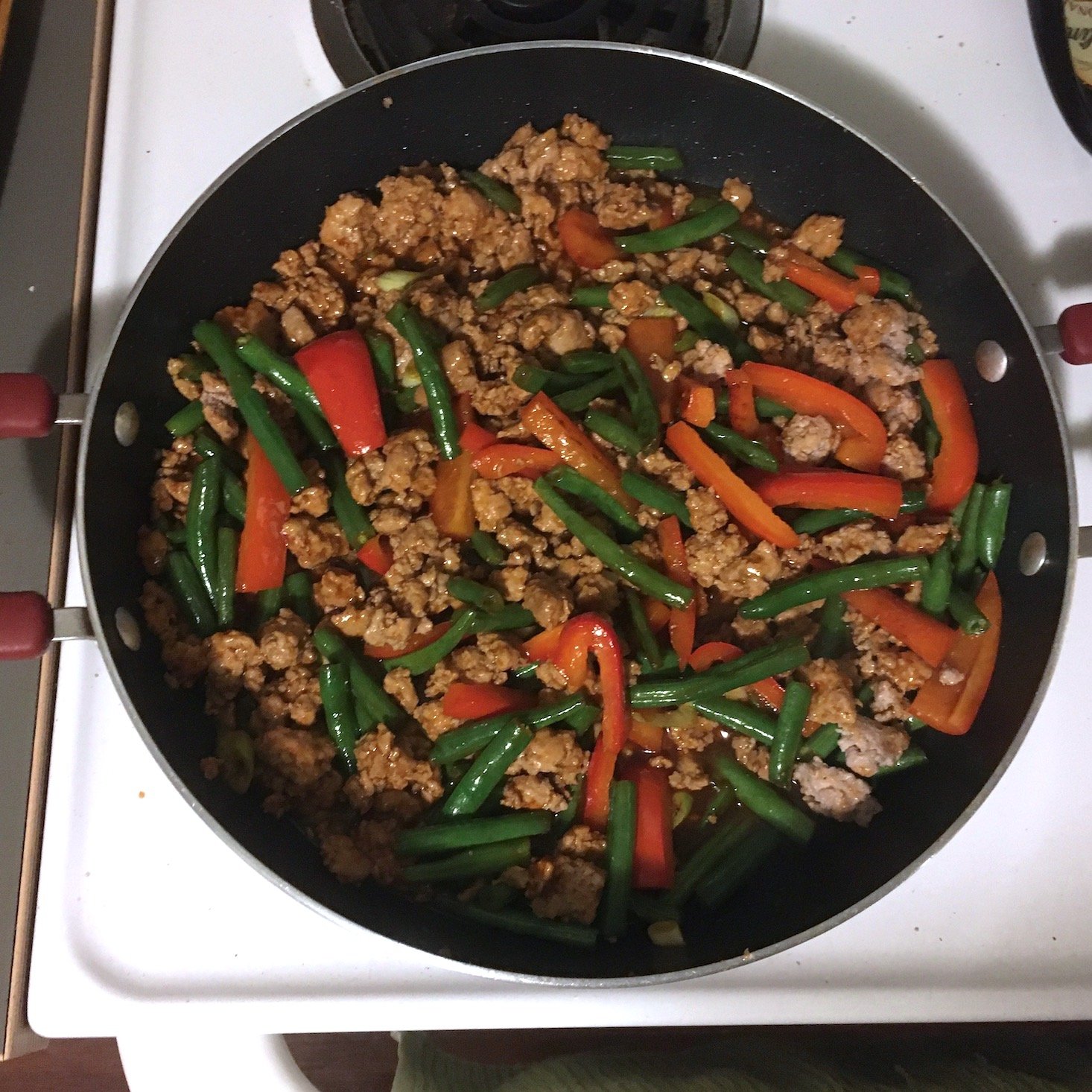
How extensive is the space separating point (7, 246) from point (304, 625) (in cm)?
98

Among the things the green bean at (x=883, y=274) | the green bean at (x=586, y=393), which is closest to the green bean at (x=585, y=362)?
the green bean at (x=586, y=393)

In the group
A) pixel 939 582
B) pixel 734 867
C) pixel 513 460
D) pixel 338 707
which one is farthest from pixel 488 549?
pixel 939 582

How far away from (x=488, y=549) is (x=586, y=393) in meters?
0.34

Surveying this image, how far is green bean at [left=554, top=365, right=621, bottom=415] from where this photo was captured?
1737 mm

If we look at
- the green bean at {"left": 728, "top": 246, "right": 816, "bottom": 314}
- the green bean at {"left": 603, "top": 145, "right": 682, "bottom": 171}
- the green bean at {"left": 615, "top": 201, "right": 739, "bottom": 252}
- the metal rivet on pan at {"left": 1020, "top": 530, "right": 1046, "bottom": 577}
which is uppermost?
the green bean at {"left": 603, "top": 145, "right": 682, "bottom": 171}

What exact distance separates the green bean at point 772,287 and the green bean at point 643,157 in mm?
226

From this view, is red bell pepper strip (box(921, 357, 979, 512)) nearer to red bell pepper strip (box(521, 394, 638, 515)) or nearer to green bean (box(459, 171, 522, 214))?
red bell pepper strip (box(521, 394, 638, 515))

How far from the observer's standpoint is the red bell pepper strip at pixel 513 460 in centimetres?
173

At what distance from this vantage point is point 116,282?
5.95 ft

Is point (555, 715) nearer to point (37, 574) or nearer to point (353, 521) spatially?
point (353, 521)

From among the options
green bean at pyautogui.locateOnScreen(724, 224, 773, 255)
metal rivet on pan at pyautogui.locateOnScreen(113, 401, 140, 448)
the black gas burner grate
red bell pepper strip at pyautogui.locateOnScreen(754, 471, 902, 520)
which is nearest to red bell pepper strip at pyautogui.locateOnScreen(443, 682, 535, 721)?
red bell pepper strip at pyautogui.locateOnScreen(754, 471, 902, 520)

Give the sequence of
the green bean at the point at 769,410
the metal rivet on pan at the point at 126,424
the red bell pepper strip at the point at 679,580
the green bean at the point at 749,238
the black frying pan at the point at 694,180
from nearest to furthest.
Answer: the black frying pan at the point at 694,180
the metal rivet on pan at the point at 126,424
the red bell pepper strip at the point at 679,580
the green bean at the point at 769,410
the green bean at the point at 749,238

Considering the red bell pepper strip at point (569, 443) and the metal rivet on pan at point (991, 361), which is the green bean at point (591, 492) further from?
the metal rivet on pan at point (991, 361)

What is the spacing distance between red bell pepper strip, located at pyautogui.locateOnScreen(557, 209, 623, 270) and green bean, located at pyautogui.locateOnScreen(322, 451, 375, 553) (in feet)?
2.05
